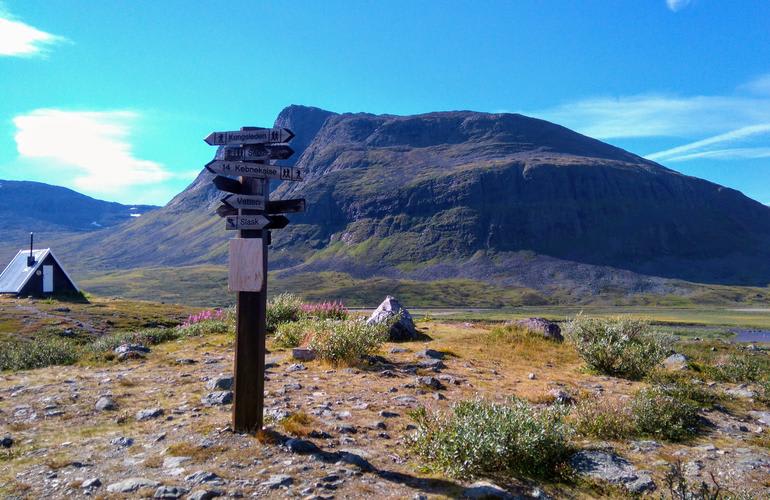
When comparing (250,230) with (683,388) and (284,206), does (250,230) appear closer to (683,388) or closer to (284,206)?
(284,206)

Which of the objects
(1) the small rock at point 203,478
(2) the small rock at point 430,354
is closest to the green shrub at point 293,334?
(2) the small rock at point 430,354

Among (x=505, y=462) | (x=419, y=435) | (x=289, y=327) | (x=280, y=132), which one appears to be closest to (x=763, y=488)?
(x=505, y=462)

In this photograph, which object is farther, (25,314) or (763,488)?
(25,314)

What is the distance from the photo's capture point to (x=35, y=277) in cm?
6575

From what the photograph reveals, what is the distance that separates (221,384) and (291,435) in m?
3.90

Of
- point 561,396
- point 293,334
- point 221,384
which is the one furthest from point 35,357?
point 561,396

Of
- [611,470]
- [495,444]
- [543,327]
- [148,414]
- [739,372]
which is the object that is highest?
[495,444]

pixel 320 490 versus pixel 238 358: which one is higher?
pixel 238 358

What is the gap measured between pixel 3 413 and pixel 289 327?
901cm

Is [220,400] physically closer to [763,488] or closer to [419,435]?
[419,435]

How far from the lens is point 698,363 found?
17.8 meters

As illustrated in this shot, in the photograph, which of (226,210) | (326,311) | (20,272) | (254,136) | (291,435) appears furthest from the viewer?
(20,272)

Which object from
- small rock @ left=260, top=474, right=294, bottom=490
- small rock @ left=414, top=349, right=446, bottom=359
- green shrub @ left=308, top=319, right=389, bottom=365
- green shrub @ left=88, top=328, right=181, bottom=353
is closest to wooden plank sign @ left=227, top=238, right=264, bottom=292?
small rock @ left=260, top=474, right=294, bottom=490

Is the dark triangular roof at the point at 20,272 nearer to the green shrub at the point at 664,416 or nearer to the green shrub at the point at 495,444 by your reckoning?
the green shrub at the point at 495,444
